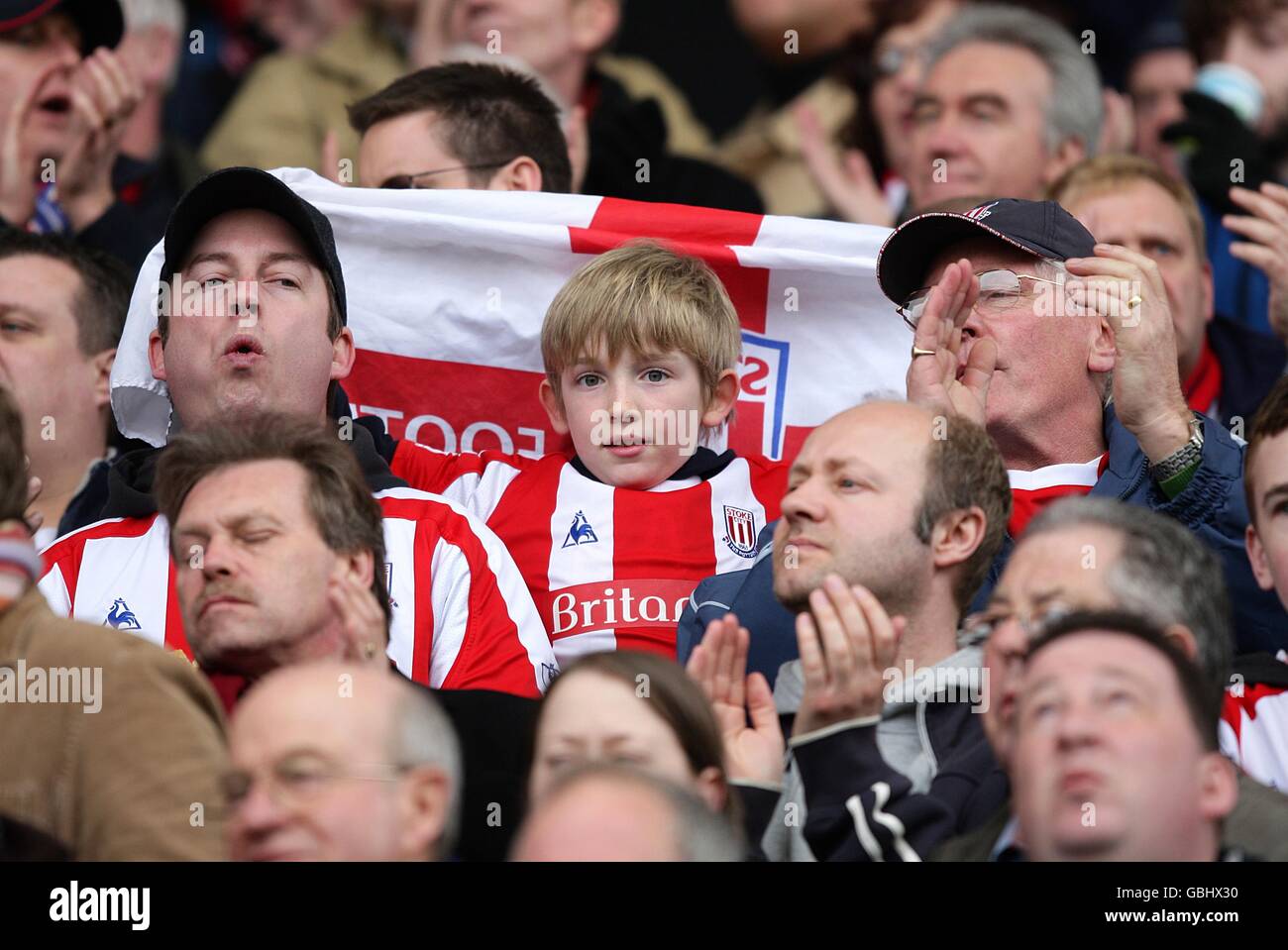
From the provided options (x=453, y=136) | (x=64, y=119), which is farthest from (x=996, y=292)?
(x=64, y=119)

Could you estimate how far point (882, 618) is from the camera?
11.6 ft

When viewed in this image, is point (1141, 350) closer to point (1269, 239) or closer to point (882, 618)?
point (1269, 239)

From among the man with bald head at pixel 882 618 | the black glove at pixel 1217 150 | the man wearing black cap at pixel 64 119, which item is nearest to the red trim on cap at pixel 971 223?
the man with bald head at pixel 882 618

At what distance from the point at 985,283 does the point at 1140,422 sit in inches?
21.2

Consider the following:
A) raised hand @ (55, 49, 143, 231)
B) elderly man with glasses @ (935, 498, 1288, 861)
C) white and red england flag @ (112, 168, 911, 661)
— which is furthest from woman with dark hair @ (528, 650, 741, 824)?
raised hand @ (55, 49, 143, 231)

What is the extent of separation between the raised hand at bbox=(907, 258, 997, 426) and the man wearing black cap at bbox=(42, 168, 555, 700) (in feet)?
3.12

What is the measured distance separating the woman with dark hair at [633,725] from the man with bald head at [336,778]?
0.22 meters

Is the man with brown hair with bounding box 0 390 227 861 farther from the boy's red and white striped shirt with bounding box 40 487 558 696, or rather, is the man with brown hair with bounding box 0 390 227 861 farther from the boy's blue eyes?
the boy's blue eyes

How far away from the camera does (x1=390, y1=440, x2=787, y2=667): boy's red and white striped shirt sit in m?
4.53

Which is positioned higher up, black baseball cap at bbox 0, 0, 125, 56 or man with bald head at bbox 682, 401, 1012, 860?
black baseball cap at bbox 0, 0, 125, 56

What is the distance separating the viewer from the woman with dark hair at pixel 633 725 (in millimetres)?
3223

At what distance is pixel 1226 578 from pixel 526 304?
188cm

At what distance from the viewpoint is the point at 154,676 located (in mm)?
3115
